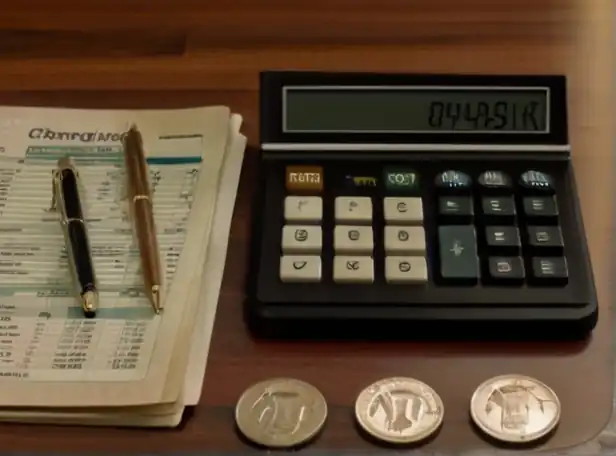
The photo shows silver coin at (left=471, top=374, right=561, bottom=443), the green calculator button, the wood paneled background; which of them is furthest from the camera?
the wood paneled background

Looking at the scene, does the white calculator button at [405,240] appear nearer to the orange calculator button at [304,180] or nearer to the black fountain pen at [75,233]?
the orange calculator button at [304,180]

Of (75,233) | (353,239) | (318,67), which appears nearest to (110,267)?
(75,233)

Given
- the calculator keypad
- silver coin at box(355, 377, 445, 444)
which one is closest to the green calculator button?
the calculator keypad

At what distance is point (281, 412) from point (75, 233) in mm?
167

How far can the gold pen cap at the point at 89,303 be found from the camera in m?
0.53

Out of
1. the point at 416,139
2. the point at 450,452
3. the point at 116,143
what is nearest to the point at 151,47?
the point at 116,143

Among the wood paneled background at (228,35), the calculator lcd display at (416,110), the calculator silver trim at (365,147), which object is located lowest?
the calculator silver trim at (365,147)

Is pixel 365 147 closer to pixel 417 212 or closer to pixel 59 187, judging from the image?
pixel 417 212

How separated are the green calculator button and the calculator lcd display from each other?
0.09 ft

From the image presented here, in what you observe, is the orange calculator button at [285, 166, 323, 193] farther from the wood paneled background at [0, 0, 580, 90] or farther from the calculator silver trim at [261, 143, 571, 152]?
the wood paneled background at [0, 0, 580, 90]

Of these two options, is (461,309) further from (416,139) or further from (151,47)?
(151,47)

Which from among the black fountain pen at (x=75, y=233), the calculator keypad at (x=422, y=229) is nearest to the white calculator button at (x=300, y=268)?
the calculator keypad at (x=422, y=229)

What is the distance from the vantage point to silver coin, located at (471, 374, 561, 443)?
47 cm

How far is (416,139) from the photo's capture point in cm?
59
